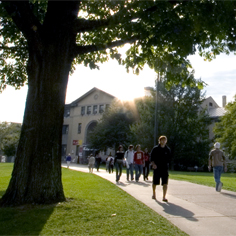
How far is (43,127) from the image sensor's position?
7191mm

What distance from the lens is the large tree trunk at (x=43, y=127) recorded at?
696cm

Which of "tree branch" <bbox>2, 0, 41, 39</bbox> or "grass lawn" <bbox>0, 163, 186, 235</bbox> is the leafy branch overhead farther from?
"grass lawn" <bbox>0, 163, 186, 235</bbox>

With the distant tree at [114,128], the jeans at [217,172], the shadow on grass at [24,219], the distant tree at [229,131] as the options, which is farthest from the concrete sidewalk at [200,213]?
the distant tree at [114,128]

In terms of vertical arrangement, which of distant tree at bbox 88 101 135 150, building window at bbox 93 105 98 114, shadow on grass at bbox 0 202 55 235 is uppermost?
building window at bbox 93 105 98 114

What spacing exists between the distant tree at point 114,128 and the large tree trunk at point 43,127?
42.2 meters

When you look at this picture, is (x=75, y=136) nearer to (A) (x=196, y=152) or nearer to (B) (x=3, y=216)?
(A) (x=196, y=152)

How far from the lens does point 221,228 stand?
5496 millimetres

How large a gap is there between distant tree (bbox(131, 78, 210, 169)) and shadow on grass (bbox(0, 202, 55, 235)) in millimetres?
33419

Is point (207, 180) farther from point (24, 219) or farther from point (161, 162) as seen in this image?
point (24, 219)

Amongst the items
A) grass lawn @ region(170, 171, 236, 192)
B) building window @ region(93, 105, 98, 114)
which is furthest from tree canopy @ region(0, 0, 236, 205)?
building window @ region(93, 105, 98, 114)

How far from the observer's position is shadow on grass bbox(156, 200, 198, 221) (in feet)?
21.1

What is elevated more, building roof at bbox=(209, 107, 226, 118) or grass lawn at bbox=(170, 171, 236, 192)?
building roof at bbox=(209, 107, 226, 118)

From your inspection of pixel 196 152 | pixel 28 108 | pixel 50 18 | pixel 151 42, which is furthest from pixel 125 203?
pixel 196 152

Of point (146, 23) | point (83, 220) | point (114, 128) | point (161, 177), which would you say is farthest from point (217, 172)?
point (114, 128)
